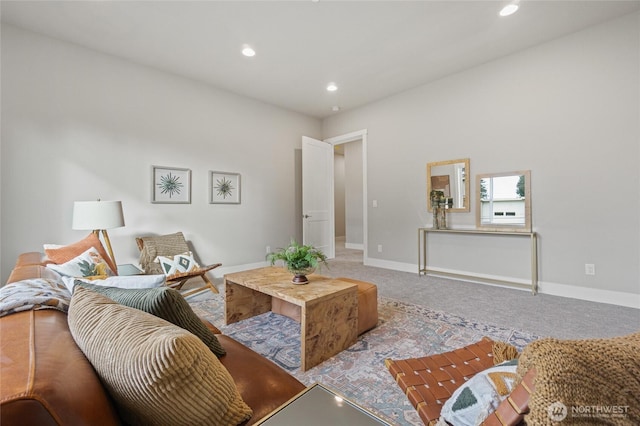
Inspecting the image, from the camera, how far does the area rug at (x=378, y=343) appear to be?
1.53 m

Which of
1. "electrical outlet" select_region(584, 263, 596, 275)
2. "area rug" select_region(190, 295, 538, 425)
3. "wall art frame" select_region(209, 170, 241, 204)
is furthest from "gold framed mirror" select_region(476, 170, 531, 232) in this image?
"wall art frame" select_region(209, 170, 241, 204)

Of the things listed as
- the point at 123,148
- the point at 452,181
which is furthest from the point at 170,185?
the point at 452,181

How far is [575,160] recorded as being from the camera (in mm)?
3082

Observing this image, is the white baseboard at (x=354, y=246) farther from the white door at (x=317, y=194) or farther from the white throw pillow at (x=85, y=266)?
the white throw pillow at (x=85, y=266)

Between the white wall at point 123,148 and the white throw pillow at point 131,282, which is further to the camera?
the white wall at point 123,148

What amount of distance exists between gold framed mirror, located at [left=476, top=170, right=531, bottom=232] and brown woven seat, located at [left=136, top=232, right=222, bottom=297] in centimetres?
353

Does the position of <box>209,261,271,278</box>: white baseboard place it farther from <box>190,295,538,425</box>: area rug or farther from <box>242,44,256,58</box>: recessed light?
<box>242,44,256,58</box>: recessed light

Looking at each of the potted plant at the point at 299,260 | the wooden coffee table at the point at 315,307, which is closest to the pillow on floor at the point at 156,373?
the wooden coffee table at the point at 315,307

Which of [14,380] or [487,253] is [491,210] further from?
[14,380]

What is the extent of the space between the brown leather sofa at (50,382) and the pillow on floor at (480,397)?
504 millimetres

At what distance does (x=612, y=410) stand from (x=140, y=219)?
419cm

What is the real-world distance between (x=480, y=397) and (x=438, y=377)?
1.09ft

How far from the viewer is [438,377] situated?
3.49ft

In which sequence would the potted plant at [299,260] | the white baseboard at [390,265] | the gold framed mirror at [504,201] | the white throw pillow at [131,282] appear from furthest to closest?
the white baseboard at [390,265] → the gold framed mirror at [504,201] → the potted plant at [299,260] → the white throw pillow at [131,282]
